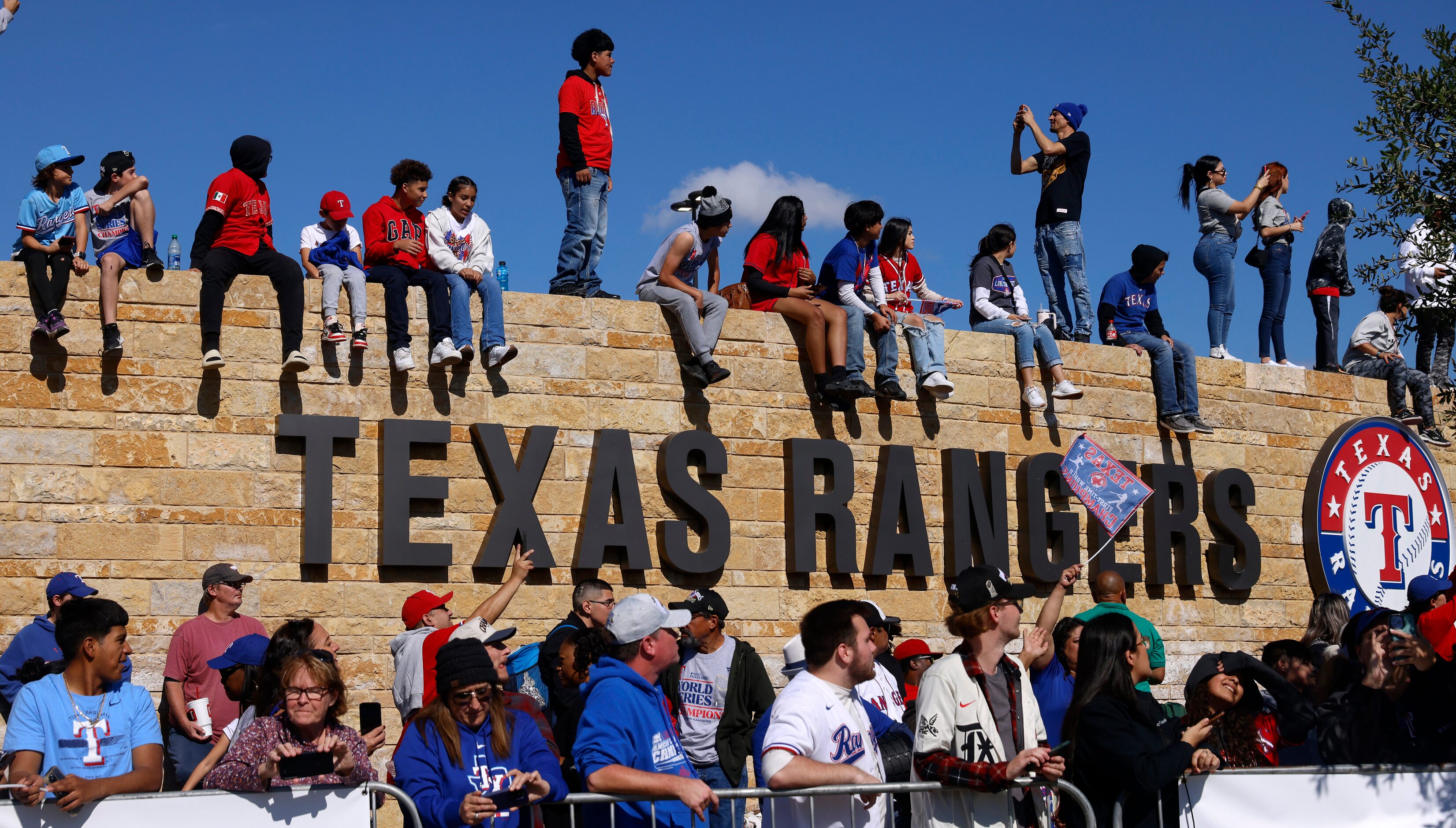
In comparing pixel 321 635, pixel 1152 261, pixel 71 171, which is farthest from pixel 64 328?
pixel 1152 261

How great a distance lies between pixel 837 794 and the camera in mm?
5102

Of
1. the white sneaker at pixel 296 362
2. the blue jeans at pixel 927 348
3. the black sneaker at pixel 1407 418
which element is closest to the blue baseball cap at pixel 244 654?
the white sneaker at pixel 296 362

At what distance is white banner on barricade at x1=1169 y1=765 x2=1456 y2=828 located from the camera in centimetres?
542

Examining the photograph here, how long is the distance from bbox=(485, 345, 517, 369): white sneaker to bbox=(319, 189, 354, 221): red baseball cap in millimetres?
1396

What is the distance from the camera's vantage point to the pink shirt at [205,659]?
793cm

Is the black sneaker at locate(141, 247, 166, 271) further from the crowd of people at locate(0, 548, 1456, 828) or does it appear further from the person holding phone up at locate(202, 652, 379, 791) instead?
the person holding phone up at locate(202, 652, 379, 791)

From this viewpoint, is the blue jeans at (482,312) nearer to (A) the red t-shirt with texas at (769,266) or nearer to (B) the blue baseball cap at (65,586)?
(A) the red t-shirt with texas at (769,266)

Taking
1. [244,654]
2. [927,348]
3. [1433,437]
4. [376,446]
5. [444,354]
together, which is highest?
[927,348]

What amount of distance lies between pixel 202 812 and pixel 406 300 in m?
5.44

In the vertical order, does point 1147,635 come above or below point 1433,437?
below

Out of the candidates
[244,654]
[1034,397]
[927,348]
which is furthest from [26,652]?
[1034,397]

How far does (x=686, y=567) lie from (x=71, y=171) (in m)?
4.95

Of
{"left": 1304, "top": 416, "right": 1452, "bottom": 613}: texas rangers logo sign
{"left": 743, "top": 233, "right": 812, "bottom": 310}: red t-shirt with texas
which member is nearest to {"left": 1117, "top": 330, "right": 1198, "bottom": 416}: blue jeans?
{"left": 1304, "top": 416, "right": 1452, "bottom": 613}: texas rangers logo sign

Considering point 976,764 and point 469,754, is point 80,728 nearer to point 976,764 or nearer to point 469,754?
point 469,754
